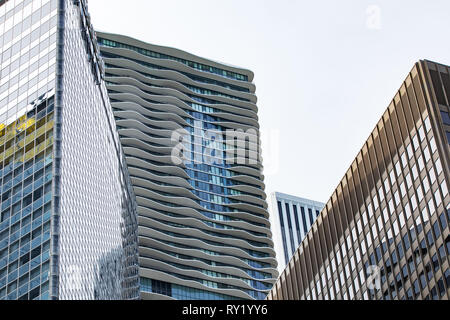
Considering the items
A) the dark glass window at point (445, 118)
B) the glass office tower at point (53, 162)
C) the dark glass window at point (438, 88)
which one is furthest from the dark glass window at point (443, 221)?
the glass office tower at point (53, 162)

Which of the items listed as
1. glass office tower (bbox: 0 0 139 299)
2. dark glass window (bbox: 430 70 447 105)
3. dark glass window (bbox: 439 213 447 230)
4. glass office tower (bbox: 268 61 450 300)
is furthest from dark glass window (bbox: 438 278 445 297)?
glass office tower (bbox: 0 0 139 299)

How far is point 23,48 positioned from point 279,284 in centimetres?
4456

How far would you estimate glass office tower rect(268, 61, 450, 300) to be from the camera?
254 ft

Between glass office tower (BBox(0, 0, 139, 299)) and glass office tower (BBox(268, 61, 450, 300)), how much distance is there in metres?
29.3

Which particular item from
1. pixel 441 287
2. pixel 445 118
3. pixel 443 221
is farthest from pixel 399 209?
pixel 441 287

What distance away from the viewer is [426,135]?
8031cm

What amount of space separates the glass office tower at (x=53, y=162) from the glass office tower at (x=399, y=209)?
29321 millimetres

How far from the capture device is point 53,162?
94.1 metres

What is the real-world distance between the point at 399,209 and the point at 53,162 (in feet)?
121

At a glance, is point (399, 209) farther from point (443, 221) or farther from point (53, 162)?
point (53, 162)
